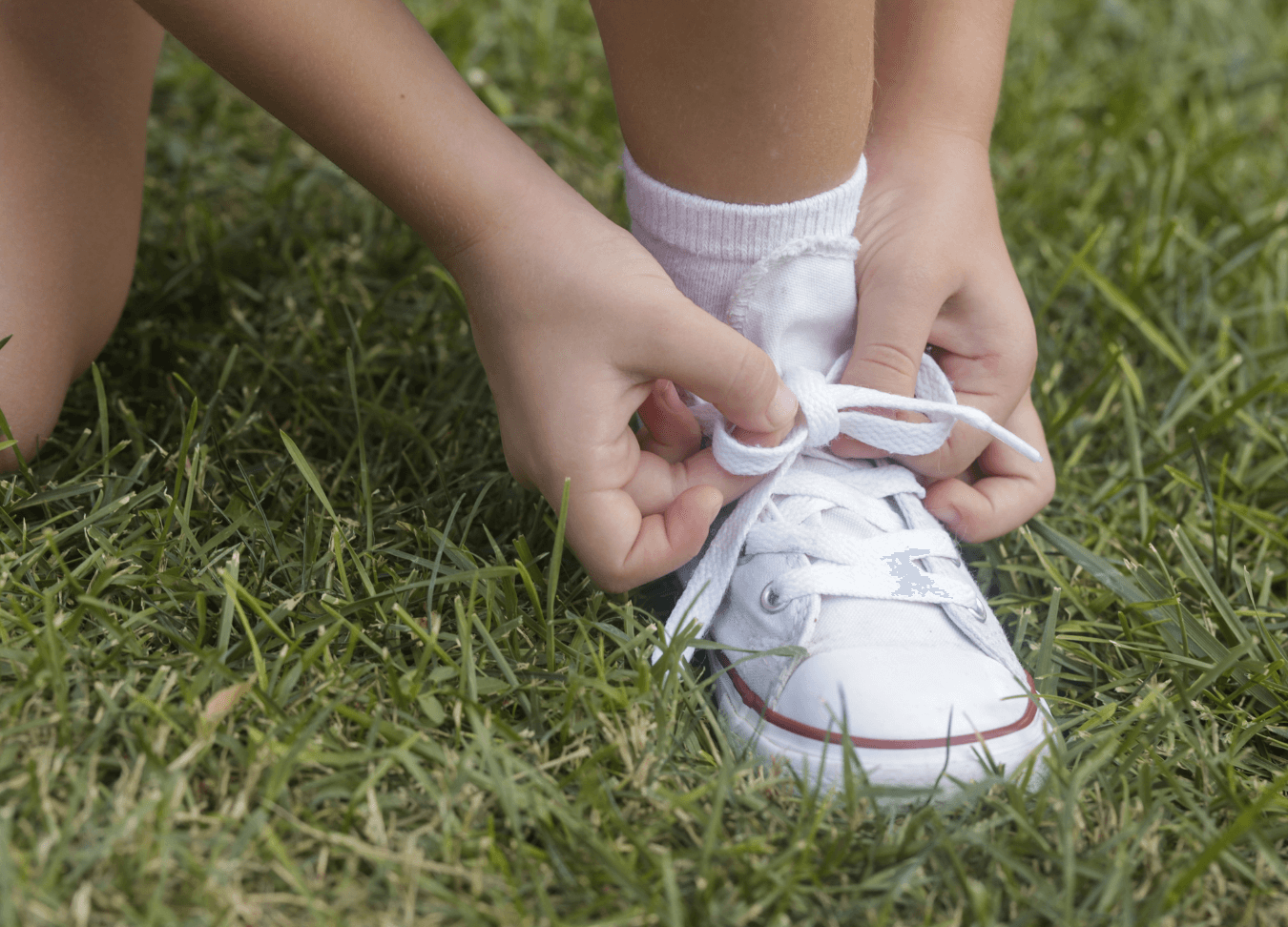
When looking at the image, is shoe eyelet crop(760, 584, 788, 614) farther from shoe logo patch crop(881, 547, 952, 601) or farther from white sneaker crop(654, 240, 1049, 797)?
shoe logo patch crop(881, 547, 952, 601)

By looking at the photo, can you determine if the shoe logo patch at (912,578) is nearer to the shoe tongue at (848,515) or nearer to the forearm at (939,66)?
the shoe tongue at (848,515)

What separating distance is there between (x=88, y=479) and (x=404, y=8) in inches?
23.2

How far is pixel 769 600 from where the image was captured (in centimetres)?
102

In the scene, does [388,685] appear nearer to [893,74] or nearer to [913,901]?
[913,901]

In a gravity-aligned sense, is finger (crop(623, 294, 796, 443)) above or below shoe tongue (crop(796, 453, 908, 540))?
above

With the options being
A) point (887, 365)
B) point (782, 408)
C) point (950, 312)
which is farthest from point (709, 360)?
point (950, 312)

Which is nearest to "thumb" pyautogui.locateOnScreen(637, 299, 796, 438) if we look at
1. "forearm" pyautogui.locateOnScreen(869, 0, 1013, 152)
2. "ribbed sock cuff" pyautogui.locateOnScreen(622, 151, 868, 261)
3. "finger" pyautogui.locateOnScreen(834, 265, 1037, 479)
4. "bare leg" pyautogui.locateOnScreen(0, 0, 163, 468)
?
"ribbed sock cuff" pyautogui.locateOnScreen(622, 151, 868, 261)

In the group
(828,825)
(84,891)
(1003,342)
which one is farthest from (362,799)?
(1003,342)

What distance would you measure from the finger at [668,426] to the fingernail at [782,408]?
4.1 inches

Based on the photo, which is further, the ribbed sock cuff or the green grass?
the ribbed sock cuff

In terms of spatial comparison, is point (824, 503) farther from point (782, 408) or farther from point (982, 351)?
point (982, 351)

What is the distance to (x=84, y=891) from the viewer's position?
683 mm

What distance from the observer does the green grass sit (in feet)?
2.51

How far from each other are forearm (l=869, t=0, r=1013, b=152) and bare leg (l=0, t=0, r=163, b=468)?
87cm
